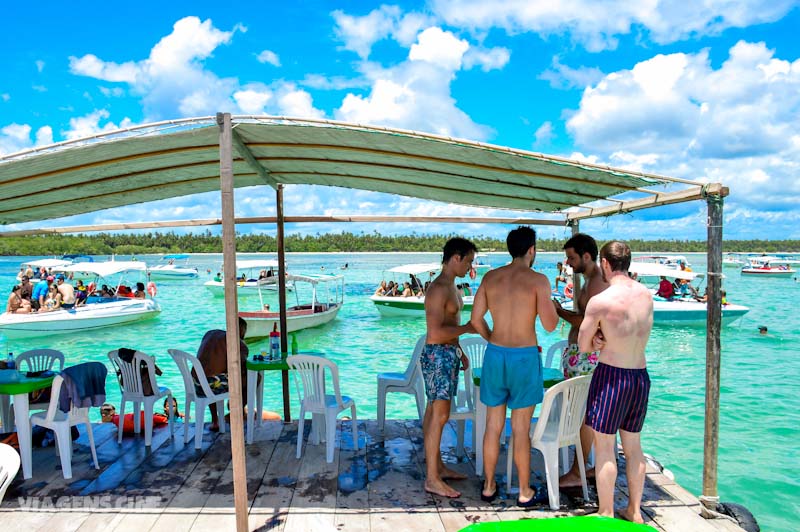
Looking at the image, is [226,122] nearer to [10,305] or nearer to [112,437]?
[112,437]

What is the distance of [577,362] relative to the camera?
347cm

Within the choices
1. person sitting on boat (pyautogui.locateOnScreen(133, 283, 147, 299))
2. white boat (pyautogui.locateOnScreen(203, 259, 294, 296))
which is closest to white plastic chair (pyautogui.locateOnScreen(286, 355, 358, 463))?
white boat (pyautogui.locateOnScreen(203, 259, 294, 296))

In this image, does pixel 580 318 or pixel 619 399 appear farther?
pixel 580 318

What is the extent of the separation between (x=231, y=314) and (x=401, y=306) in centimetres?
1714

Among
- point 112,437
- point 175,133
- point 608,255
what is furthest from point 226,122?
point 112,437

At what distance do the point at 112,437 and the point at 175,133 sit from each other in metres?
3.09

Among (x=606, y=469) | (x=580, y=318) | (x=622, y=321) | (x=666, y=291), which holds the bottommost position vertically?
(x=666, y=291)

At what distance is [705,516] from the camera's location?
3.13 metres

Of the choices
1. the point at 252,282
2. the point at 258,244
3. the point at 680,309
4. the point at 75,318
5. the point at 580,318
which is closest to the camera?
the point at 580,318

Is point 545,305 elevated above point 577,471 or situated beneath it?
elevated above

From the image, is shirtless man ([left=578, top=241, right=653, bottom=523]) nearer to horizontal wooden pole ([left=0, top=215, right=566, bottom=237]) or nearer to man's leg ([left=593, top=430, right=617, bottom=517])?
man's leg ([left=593, top=430, right=617, bottom=517])

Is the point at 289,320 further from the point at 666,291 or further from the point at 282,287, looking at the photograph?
the point at 666,291

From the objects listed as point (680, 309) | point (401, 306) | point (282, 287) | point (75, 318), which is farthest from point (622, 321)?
point (75, 318)

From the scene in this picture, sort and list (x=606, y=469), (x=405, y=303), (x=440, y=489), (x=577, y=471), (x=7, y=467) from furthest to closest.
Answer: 1. (x=405, y=303)
2. (x=577, y=471)
3. (x=440, y=489)
4. (x=606, y=469)
5. (x=7, y=467)
